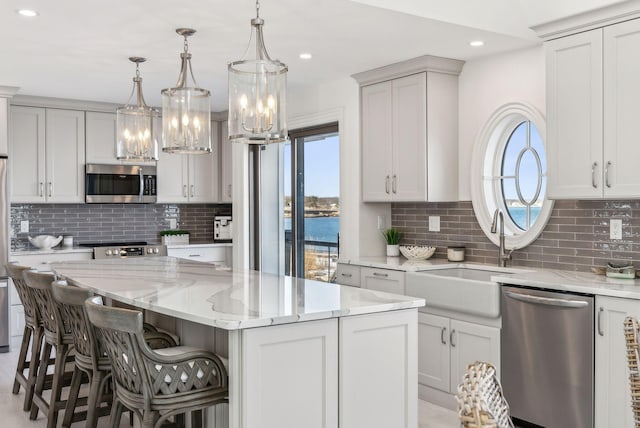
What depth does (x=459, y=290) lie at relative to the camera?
412 centimetres

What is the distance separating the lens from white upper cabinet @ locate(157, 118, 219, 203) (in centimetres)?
739

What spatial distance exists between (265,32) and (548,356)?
8.69 ft

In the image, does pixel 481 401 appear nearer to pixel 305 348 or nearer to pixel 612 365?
pixel 305 348

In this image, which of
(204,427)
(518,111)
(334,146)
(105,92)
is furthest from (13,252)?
(518,111)

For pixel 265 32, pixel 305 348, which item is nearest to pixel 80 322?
pixel 305 348

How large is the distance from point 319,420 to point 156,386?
688 mm

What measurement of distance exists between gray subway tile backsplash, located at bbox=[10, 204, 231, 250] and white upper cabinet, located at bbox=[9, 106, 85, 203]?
1.29ft

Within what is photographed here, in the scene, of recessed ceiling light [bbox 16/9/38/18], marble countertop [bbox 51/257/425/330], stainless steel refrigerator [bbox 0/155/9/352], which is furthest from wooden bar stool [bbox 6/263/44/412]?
stainless steel refrigerator [bbox 0/155/9/352]

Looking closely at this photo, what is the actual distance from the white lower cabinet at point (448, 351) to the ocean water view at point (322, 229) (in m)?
1.65

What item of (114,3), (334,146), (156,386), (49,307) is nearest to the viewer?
(156,386)

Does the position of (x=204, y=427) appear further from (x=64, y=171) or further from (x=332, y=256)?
(x=64, y=171)

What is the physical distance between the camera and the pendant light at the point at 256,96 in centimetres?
298

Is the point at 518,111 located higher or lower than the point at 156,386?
higher

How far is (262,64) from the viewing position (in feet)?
9.77
